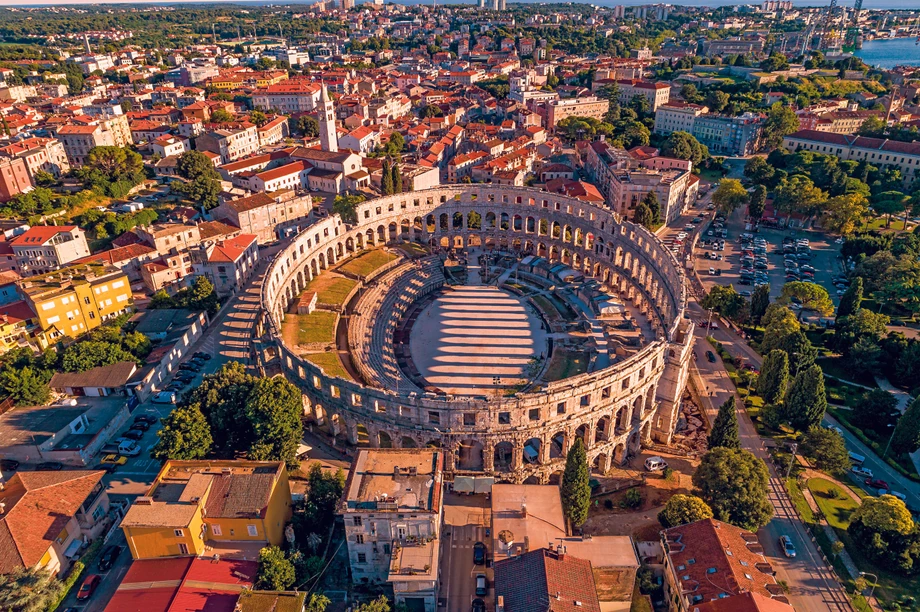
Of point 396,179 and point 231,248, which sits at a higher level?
point 396,179

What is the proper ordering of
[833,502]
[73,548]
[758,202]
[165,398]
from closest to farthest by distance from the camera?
[73,548], [833,502], [165,398], [758,202]

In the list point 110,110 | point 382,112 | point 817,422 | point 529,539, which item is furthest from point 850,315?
point 110,110

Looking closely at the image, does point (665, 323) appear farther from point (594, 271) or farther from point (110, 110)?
point (110, 110)

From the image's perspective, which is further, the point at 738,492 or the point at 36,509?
the point at 738,492

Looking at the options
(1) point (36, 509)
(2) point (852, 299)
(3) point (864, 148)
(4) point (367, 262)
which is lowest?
(2) point (852, 299)

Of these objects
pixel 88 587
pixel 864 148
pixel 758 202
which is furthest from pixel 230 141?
pixel 864 148

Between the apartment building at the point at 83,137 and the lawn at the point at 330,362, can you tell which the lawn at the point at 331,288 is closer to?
the lawn at the point at 330,362

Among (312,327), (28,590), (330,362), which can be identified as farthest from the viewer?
(312,327)

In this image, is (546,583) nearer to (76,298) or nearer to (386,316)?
(386,316)
